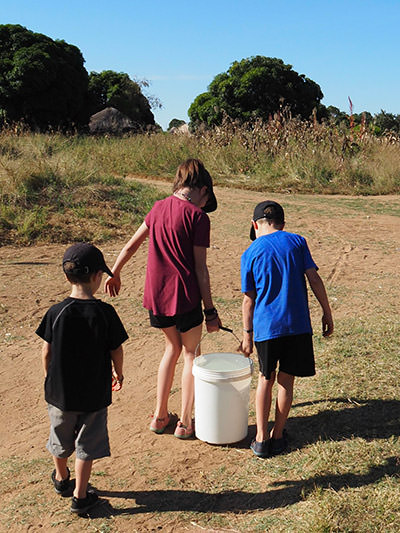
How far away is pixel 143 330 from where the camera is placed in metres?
6.16

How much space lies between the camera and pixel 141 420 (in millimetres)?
4328

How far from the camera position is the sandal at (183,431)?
13.0 feet

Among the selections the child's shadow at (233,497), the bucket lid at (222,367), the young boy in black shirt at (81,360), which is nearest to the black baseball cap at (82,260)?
the young boy in black shirt at (81,360)

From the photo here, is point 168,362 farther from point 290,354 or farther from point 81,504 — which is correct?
point 81,504

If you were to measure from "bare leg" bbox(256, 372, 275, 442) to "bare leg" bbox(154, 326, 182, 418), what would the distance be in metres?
0.60

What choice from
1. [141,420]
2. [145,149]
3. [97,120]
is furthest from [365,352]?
[97,120]

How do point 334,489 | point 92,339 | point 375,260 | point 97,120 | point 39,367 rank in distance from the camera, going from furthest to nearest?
point 97,120 < point 375,260 < point 39,367 < point 334,489 < point 92,339

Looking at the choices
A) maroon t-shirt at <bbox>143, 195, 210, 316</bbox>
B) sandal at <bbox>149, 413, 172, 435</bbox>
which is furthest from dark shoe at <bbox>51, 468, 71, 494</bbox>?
maroon t-shirt at <bbox>143, 195, 210, 316</bbox>

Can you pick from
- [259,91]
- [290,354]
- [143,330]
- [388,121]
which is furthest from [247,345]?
[388,121]

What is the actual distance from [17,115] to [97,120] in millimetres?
4195

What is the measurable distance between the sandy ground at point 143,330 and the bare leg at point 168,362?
0.28m

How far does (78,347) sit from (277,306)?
1.16 metres

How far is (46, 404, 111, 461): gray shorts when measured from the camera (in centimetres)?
309

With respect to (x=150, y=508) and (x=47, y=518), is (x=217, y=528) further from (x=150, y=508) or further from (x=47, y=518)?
(x=47, y=518)
